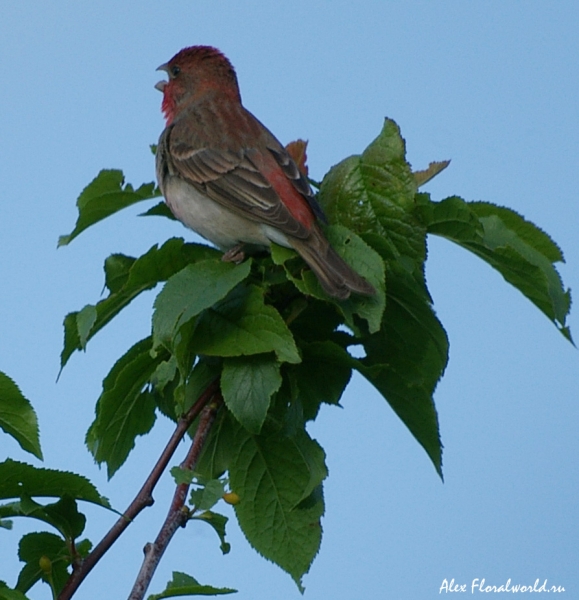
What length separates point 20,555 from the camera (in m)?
2.97

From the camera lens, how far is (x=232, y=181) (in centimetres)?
538

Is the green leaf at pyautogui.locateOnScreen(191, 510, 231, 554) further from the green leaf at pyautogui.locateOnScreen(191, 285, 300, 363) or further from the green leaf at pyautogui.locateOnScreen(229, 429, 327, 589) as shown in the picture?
the green leaf at pyautogui.locateOnScreen(191, 285, 300, 363)

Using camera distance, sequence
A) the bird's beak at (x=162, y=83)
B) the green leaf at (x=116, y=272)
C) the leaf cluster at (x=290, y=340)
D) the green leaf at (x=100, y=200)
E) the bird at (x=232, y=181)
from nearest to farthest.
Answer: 1. the leaf cluster at (x=290, y=340)
2. the green leaf at (x=116, y=272)
3. the green leaf at (x=100, y=200)
4. the bird at (x=232, y=181)
5. the bird's beak at (x=162, y=83)

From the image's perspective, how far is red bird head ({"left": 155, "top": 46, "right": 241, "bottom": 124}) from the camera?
684cm

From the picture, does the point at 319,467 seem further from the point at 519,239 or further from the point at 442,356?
the point at 519,239

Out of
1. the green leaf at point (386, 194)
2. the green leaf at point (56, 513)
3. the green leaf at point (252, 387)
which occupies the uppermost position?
the green leaf at point (386, 194)

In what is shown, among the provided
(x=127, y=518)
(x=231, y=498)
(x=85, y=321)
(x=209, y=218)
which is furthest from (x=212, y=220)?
(x=127, y=518)

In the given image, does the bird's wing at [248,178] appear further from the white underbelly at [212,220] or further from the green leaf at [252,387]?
the green leaf at [252,387]

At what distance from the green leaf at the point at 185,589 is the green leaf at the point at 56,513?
0.36m

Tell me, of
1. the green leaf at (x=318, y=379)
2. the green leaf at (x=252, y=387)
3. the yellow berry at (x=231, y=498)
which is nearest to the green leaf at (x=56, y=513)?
the yellow berry at (x=231, y=498)

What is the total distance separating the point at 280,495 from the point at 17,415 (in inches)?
A: 39.5

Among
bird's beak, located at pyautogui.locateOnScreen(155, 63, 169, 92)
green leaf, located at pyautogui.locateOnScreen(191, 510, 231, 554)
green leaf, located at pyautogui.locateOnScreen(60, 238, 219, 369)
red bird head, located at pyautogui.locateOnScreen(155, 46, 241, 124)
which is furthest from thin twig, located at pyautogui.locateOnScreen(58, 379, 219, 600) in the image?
bird's beak, located at pyautogui.locateOnScreen(155, 63, 169, 92)

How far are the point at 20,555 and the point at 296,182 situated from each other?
8.36 ft

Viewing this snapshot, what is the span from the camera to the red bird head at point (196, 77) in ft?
22.4
